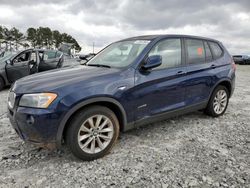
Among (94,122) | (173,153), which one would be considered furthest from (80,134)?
(173,153)

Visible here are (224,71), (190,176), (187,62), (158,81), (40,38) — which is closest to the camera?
(190,176)

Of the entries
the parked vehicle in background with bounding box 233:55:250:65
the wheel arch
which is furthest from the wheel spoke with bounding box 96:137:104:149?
the parked vehicle in background with bounding box 233:55:250:65

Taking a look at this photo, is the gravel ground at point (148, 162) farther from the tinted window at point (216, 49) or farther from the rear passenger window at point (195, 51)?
the tinted window at point (216, 49)

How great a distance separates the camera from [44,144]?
2.52 meters

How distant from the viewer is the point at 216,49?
4.42 m

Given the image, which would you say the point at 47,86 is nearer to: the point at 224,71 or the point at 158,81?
the point at 158,81

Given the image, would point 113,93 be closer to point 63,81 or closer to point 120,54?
point 63,81

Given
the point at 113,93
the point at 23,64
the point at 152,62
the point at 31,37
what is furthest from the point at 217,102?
the point at 31,37

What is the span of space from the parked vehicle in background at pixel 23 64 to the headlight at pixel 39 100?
5450 mm

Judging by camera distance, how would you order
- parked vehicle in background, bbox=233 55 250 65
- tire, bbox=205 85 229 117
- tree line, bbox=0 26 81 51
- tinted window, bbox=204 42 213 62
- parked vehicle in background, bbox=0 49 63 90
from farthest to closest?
tree line, bbox=0 26 81 51
parked vehicle in background, bbox=233 55 250 65
parked vehicle in background, bbox=0 49 63 90
tire, bbox=205 85 229 117
tinted window, bbox=204 42 213 62

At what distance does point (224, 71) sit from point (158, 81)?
1894 millimetres

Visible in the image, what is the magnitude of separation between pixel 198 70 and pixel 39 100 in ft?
8.85

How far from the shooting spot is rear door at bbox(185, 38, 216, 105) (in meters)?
3.74

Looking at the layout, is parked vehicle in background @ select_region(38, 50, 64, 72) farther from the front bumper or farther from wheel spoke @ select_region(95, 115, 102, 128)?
wheel spoke @ select_region(95, 115, 102, 128)
